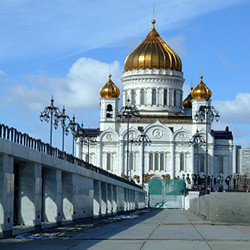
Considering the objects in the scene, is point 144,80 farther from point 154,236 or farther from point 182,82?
point 154,236

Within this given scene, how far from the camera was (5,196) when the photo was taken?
816 inches

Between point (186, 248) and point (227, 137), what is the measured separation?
121 metres

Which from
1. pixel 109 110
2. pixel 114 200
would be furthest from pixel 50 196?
pixel 109 110

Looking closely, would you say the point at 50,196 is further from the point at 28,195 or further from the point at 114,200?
the point at 114,200

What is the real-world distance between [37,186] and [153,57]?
110505mm

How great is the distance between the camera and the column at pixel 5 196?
2044 centimetres

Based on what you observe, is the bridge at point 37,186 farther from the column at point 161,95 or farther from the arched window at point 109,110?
the column at point 161,95

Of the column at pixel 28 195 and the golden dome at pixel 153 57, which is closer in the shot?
the column at pixel 28 195

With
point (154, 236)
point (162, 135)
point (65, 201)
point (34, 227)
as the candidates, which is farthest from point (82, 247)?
point (162, 135)

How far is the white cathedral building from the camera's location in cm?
12875

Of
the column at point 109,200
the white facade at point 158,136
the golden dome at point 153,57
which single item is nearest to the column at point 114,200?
the column at point 109,200

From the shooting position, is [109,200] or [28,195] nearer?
[28,195]

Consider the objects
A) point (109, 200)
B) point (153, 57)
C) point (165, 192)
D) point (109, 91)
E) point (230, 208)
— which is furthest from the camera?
point (153, 57)

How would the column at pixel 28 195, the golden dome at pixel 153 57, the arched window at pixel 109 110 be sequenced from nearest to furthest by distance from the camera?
the column at pixel 28 195 → the arched window at pixel 109 110 → the golden dome at pixel 153 57
